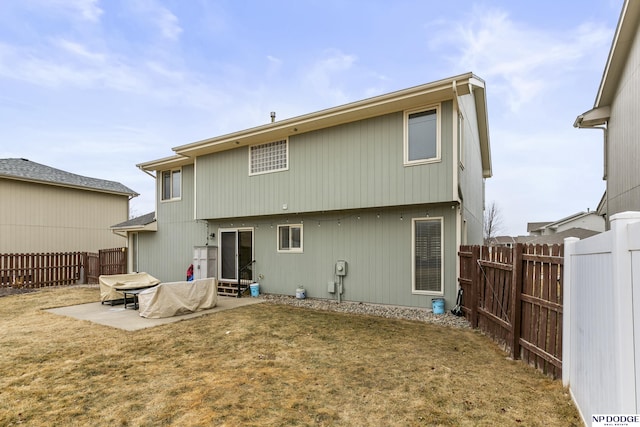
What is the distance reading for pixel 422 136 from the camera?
760 centimetres

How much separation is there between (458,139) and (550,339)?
15.5 feet

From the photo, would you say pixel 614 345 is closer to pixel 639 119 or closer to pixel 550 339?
pixel 550 339

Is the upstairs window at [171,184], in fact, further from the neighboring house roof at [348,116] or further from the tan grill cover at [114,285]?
the tan grill cover at [114,285]

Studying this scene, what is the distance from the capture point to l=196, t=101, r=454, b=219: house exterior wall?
7375 millimetres

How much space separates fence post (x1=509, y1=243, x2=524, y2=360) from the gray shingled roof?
717 inches

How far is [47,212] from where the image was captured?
15.1 meters

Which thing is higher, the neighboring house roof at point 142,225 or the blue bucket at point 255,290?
the neighboring house roof at point 142,225

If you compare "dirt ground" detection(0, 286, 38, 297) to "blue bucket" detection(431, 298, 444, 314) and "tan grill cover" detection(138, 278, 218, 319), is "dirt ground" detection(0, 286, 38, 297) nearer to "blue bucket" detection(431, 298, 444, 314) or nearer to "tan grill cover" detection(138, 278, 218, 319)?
"tan grill cover" detection(138, 278, 218, 319)

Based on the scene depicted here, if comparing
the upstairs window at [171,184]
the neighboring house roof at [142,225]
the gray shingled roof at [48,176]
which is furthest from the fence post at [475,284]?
the gray shingled roof at [48,176]

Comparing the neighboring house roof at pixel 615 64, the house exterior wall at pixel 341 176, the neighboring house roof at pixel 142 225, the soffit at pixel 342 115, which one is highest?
the neighboring house roof at pixel 615 64

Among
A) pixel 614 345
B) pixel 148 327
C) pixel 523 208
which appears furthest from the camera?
pixel 523 208

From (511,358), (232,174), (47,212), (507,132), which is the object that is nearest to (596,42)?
(507,132)

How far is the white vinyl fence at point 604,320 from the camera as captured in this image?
5.93ft

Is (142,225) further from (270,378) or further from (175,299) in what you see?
(270,378)
